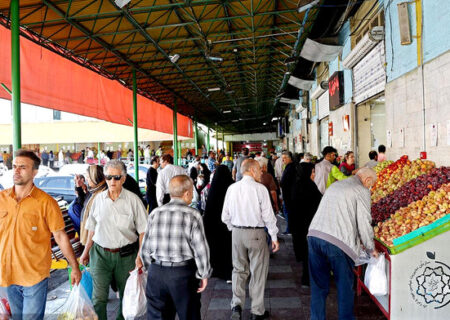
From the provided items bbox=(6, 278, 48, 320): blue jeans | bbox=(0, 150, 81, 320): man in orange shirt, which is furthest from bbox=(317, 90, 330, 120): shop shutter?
bbox=(6, 278, 48, 320): blue jeans

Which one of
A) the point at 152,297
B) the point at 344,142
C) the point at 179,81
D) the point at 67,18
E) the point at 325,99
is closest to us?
the point at 152,297

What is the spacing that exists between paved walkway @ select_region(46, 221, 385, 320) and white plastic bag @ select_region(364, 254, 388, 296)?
2.34 feet

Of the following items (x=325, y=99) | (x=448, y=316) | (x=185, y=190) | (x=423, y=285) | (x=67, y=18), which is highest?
(x=67, y=18)

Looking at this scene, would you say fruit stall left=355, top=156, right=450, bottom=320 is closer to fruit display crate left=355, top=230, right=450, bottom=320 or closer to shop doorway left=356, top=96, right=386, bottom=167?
fruit display crate left=355, top=230, right=450, bottom=320

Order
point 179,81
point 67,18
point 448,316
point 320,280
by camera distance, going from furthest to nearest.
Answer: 1. point 179,81
2. point 67,18
3. point 320,280
4. point 448,316

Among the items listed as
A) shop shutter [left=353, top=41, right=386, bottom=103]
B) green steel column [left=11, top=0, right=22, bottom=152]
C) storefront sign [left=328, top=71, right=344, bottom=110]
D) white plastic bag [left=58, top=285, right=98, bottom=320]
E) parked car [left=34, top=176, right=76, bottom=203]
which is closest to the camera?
white plastic bag [left=58, top=285, right=98, bottom=320]

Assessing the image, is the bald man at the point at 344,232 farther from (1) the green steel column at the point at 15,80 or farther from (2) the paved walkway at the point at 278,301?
(1) the green steel column at the point at 15,80

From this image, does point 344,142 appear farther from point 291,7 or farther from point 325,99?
point 291,7

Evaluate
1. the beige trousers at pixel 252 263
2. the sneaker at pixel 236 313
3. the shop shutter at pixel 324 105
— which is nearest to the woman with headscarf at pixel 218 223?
the beige trousers at pixel 252 263

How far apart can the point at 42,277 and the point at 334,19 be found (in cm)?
1028

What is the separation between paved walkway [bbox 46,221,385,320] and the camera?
391cm

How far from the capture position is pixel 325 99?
13.3 metres

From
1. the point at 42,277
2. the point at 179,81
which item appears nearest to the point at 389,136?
the point at 42,277

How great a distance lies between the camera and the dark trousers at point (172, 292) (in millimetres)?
2590
